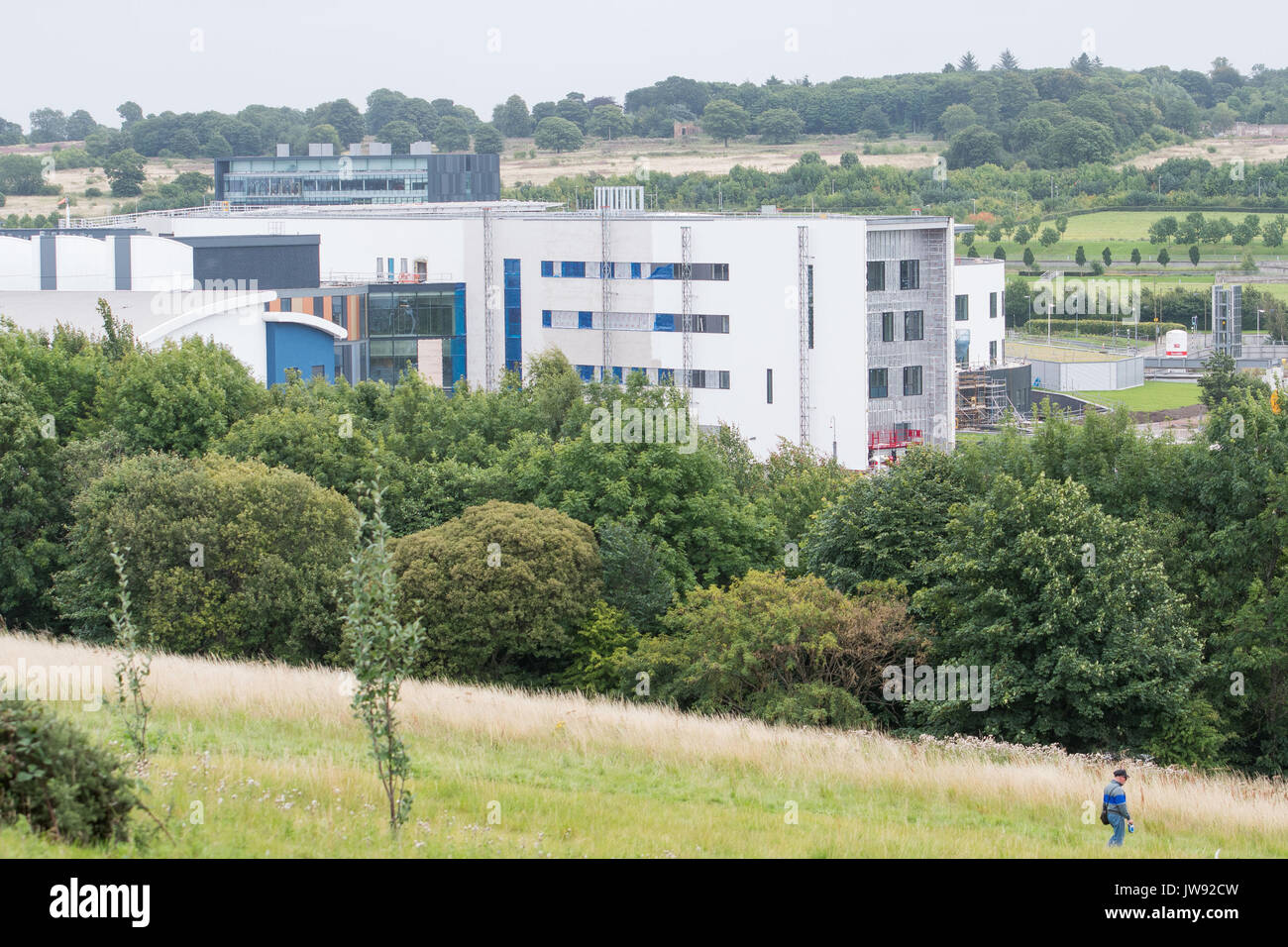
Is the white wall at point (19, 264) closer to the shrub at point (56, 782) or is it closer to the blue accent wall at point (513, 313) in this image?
the blue accent wall at point (513, 313)

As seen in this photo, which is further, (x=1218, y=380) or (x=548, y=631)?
(x=1218, y=380)

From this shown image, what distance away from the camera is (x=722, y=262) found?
79.6m

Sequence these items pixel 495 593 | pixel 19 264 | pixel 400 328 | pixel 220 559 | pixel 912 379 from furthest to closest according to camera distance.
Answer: pixel 400 328
pixel 912 379
pixel 19 264
pixel 220 559
pixel 495 593

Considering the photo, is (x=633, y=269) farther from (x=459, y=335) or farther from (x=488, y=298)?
(x=459, y=335)

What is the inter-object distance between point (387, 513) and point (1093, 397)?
252 feet

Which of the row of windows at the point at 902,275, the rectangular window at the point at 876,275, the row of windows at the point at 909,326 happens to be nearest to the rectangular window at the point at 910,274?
the row of windows at the point at 902,275

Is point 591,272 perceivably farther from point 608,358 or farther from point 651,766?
point 651,766

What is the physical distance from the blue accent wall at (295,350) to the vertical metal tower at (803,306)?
84.6ft

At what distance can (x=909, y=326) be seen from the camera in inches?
3140

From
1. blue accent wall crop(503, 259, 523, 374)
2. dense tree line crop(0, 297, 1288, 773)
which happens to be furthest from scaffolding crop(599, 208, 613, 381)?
dense tree line crop(0, 297, 1288, 773)

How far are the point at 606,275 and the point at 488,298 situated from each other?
8617mm

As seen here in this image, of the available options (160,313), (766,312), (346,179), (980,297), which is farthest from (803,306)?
(346,179)
